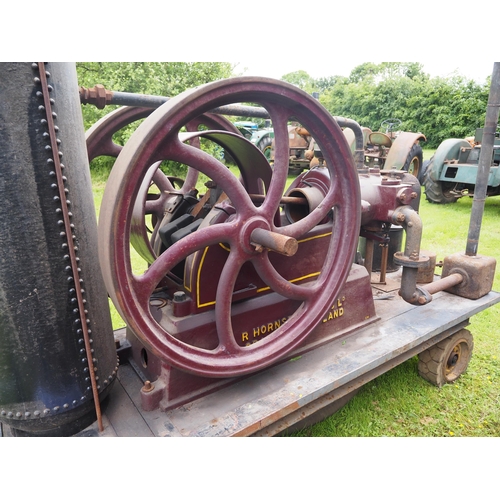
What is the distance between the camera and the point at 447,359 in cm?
243

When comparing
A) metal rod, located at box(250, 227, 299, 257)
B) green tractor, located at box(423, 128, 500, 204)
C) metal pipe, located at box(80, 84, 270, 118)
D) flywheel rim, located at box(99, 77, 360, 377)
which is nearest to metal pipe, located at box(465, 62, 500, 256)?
flywheel rim, located at box(99, 77, 360, 377)

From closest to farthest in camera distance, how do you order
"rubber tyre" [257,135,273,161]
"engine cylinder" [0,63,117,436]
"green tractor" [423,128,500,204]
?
"engine cylinder" [0,63,117,436]
"green tractor" [423,128,500,204]
"rubber tyre" [257,135,273,161]

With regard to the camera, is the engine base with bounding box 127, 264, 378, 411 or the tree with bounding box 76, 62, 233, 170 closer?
the engine base with bounding box 127, 264, 378, 411

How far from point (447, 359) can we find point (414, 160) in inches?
257

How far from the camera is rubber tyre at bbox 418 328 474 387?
2369mm

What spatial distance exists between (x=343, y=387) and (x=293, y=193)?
3.11 ft

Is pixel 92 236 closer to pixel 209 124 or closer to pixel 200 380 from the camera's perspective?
pixel 200 380

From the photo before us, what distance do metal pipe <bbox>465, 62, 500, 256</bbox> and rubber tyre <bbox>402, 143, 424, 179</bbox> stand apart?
5.13 meters

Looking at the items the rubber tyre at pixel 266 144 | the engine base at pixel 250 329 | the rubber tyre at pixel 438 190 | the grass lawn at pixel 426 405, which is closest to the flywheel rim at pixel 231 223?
the engine base at pixel 250 329

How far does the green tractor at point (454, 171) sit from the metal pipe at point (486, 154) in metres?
4.53

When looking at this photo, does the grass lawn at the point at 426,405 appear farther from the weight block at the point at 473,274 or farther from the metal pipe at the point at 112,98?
the metal pipe at the point at 112,98

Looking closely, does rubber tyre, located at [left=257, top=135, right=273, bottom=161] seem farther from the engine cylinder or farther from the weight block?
the engine cylinder

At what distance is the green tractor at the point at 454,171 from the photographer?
21.5 ft

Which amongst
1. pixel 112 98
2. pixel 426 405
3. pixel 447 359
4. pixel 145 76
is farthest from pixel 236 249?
pixel 145 76
